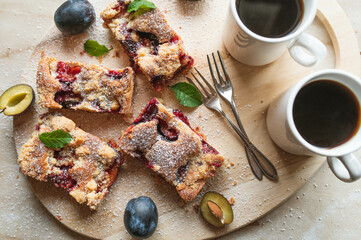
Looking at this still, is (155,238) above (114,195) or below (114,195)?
below

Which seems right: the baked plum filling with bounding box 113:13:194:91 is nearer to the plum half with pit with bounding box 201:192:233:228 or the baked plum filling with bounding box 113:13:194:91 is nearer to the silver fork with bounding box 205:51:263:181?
the silver fork with bounding box 205:51:263:181

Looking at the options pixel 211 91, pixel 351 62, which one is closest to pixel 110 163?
pixel 211 91

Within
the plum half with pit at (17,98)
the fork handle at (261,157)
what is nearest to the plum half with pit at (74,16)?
the plum half with pit at (17,98)

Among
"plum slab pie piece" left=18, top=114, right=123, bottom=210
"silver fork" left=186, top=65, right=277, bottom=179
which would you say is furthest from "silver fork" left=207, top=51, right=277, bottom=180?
"plum slab pie piece" left=18, top=114, right=123, bottom=210

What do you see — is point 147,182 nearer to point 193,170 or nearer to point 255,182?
point 193,170

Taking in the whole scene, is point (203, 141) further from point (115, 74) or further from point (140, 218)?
point (115, 74)

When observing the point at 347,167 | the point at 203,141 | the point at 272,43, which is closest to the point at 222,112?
the point at 203,141

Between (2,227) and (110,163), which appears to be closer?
(110,163)
